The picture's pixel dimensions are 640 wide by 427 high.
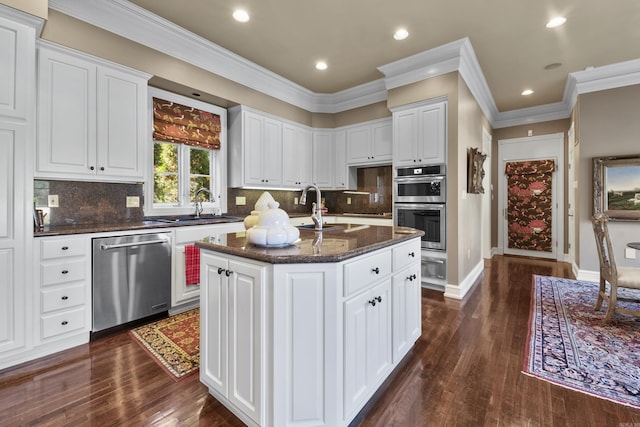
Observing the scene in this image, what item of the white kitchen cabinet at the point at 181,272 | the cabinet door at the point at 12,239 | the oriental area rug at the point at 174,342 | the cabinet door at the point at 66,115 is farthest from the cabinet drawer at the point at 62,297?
the cabinet door at the point at 66,115

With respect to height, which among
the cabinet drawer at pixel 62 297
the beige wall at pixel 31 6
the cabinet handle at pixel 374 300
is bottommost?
the cabinet drawer at pixel 62 297

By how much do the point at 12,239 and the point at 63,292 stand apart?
52cm

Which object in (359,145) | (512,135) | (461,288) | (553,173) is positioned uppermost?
(512,135)

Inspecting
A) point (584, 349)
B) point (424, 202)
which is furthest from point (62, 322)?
point (584, 349)

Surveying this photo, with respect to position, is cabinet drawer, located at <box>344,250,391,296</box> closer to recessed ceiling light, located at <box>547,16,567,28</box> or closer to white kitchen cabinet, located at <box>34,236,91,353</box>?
white kitchen cabinet, located at <box>34,236,91,353</box>

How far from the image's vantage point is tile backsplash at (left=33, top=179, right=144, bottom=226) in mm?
2635

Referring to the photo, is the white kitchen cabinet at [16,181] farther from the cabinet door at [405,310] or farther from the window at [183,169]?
the cabinet door at [405,310]

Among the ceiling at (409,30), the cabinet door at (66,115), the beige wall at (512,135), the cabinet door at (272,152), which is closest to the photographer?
the cabinet door at (66,115)

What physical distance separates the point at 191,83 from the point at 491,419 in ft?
13.0

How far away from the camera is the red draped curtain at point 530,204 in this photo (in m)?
5.90

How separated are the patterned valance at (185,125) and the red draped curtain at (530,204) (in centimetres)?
586

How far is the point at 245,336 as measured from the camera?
4.77 ft

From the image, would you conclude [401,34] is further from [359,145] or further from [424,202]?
[424,202]

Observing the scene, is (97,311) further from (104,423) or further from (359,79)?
(359,79)
